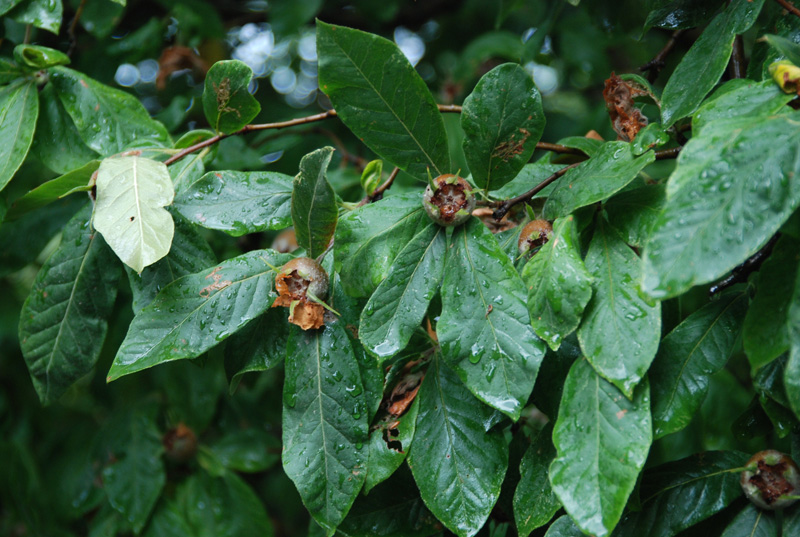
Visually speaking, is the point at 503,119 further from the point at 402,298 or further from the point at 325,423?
the point at 325,423

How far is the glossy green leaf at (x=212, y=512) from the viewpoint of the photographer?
4.97ft

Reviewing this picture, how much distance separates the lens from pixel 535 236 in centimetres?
80

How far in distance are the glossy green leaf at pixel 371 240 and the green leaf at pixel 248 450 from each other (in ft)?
3.34

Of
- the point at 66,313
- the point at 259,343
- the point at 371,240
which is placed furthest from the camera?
the point at 66,313

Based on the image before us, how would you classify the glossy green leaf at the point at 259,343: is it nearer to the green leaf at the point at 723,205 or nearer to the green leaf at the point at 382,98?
the green leaf at the point at 382,98

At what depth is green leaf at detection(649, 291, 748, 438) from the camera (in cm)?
72

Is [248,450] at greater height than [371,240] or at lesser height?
lesser

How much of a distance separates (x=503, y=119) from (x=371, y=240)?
22 cm

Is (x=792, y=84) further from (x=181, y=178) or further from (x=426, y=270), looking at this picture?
(x=181, y=178)

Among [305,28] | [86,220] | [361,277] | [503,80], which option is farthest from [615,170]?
[305,28]

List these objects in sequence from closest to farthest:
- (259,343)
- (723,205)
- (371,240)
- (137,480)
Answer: (723,205)
(371,240)
(259,343)
(137,480)

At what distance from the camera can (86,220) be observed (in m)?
1.05

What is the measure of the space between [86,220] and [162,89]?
43.6 inches

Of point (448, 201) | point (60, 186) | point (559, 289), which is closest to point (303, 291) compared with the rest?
point (448, 201)
